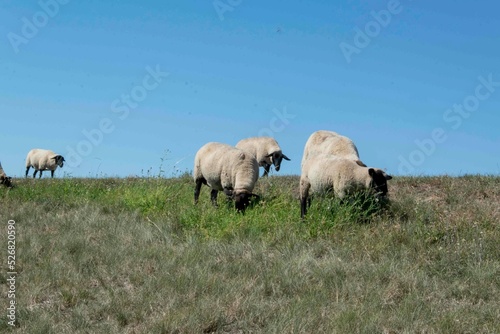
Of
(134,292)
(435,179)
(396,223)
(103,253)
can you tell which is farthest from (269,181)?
(134,292)

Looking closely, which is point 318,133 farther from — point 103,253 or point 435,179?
point 103,253

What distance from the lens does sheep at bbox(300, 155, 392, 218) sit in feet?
40.4

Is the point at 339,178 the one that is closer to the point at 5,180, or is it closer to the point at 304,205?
the point at 304,205

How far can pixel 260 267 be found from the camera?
9320 millimetres

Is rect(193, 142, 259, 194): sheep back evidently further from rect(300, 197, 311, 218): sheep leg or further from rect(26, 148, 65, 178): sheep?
rect(26, 148, 65, 178): sheep

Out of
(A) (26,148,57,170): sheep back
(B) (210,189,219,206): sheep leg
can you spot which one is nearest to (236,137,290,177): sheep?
(B) (210,189,219,206): sheep leg

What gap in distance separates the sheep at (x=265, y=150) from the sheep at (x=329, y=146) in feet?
31.0

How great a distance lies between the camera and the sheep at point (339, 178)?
484 inches

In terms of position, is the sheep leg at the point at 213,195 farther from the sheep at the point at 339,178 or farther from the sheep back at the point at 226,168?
the sheep at the point at 339,178

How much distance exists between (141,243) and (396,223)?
5.34m

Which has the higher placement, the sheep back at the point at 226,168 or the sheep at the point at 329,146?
the sheep at the point at 329,146

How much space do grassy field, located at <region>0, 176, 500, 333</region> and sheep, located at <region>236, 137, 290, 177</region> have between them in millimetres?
10812

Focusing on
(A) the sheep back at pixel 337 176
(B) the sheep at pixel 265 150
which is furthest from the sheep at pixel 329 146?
(B) the sheep at pixel 265 150

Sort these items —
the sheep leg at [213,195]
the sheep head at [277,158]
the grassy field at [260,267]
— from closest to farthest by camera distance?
the grassy field at [260,267]
the sheep leg at [213,195]
the sheep head at [277,158]
